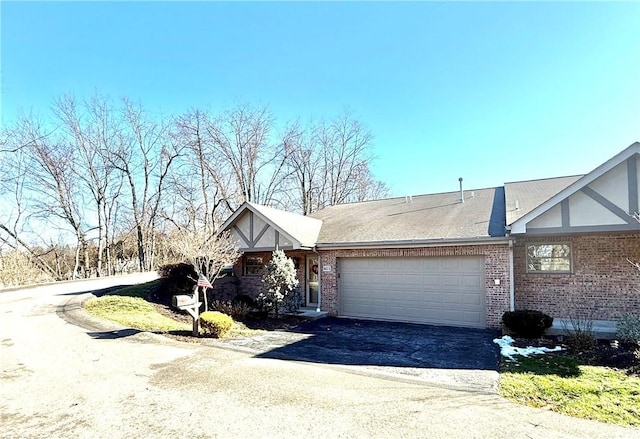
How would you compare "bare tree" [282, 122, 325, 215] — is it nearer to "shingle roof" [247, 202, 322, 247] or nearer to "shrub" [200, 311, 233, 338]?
"shingle roof" [247, 202, 322, 247]

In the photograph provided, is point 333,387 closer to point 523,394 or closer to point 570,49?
point 523,394

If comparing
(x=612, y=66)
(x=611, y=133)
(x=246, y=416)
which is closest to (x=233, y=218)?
(x=246, y=416)

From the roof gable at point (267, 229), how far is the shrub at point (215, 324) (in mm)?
4219

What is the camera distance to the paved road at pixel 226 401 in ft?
14.9

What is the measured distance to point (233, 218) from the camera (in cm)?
1498

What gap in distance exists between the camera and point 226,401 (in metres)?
5.44

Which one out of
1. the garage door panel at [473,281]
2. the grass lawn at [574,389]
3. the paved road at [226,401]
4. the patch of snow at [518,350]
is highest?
the garage door panel at [473,281]

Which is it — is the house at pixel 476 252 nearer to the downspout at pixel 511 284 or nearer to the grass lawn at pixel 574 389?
the downspout at pixel 511 284

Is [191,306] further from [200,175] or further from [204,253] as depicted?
[200,175]

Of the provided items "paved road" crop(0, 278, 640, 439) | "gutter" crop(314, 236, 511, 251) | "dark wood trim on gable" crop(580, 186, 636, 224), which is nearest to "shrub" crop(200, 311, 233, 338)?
"paved road" crop(0, 278, 640, 439)

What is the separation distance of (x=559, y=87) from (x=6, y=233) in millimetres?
33958

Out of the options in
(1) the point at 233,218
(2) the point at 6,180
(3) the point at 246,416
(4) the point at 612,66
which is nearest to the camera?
(3) the point at 246,416

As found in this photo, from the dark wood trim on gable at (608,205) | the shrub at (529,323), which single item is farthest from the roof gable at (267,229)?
the dark wood trim on gable at (608,205)

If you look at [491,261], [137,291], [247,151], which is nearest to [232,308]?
[137,291]
